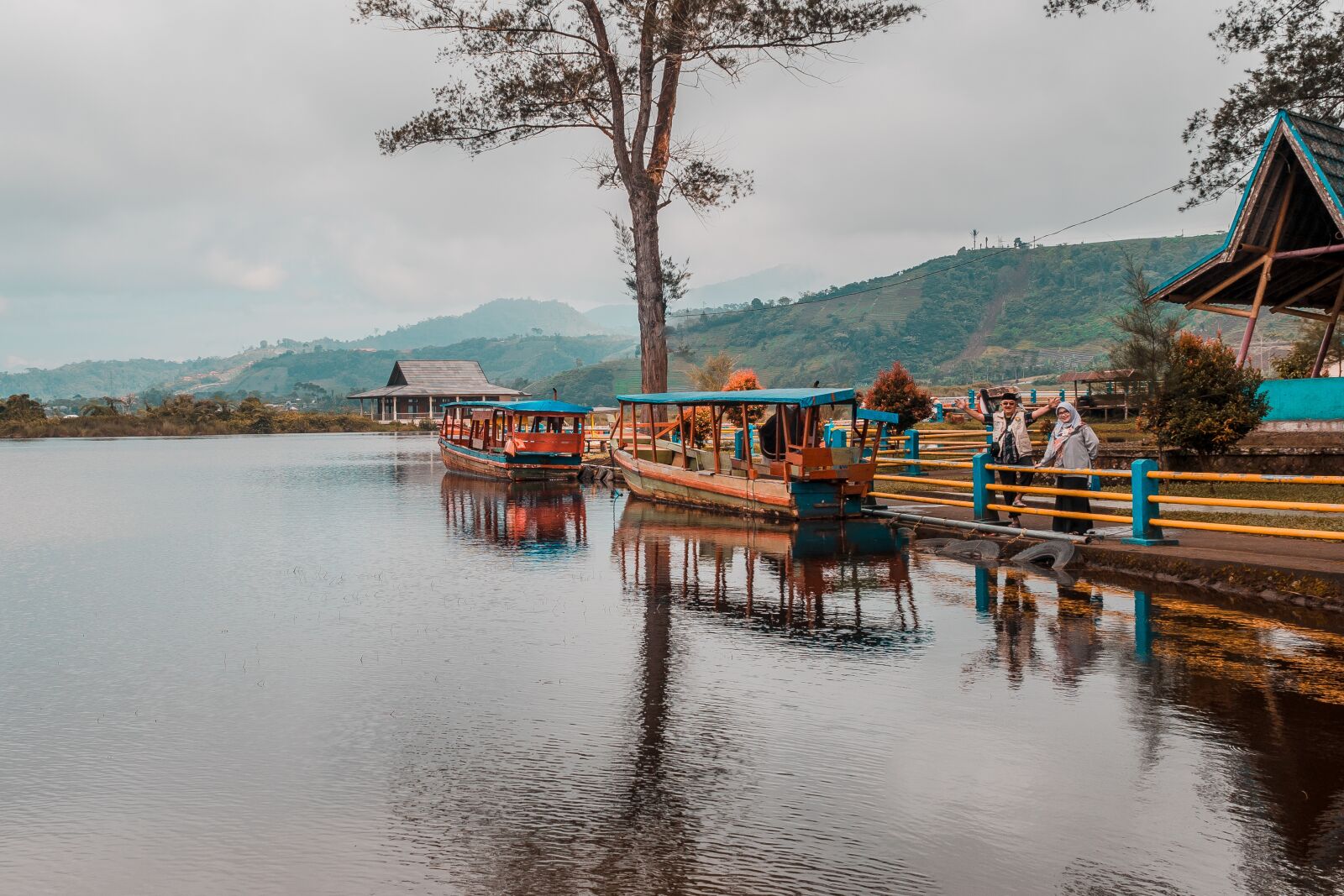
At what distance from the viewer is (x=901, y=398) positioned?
39406 millimetres

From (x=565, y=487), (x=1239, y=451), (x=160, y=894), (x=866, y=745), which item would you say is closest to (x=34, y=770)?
(x=160, y=894)

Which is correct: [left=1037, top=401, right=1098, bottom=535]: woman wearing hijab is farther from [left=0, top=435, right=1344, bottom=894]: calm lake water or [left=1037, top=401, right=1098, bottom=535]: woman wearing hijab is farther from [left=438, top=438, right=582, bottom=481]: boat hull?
[left=438, top=438, right=582, bottom=481]: boat hull

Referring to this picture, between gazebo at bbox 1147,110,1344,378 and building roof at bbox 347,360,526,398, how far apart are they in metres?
70.9

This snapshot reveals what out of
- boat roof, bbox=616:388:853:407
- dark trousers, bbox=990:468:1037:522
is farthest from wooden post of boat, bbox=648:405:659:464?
dark trousers, bbox=990:468:1037:522

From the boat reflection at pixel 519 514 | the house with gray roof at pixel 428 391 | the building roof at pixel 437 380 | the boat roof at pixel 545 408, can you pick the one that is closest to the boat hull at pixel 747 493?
the boat reflection at pixel 519 514

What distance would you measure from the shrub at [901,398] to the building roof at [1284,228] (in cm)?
1449

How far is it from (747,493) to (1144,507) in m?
8.52

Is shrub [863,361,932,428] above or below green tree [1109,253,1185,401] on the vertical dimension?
below

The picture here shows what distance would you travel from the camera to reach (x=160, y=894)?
4.55 meters

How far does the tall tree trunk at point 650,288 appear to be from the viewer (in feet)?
94.4

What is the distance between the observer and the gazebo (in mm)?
21391

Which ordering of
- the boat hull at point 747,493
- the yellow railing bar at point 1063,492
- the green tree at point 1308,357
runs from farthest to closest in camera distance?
the green tree at point 1308,357
the boat hull at point 747,493
the yellow railing bar at point 1063,492

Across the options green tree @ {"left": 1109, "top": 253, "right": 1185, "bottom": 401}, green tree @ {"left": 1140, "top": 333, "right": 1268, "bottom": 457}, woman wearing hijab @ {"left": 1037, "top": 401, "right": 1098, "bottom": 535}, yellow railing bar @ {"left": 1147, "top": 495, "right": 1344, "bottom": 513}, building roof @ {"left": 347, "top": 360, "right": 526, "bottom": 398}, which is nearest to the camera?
yellow railing bar @ {"left": 1147, "top": 495, "right": 1344, "bottom": 513}

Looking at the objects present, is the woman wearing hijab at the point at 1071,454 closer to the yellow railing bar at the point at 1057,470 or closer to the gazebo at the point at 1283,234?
the yellow railing bar at the point at 1057,470
